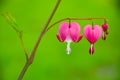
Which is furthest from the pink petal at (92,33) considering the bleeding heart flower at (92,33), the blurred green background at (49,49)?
the blurred green background at (49,49)

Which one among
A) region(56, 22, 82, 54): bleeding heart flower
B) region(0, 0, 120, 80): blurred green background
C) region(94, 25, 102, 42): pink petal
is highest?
region(56, 22, 82, 54): bleeding heart flower

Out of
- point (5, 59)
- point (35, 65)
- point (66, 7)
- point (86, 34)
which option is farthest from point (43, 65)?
point (86, 34)

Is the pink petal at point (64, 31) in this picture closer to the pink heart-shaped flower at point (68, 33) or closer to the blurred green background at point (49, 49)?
the pink heart-shaped flower at point (68, 33)

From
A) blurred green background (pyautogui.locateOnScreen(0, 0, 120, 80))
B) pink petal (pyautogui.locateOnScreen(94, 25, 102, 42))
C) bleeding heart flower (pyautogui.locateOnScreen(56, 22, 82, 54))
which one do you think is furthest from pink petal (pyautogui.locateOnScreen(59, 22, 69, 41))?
blurred green background (pyautogui.locateOnScreen(0, 0, 120, 80))

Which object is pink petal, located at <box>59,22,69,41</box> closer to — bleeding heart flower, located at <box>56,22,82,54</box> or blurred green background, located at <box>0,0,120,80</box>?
bleeding heart flower, located at <box>56,22,82,54</box>

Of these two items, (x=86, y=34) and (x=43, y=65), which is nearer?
(x=86, y=34)

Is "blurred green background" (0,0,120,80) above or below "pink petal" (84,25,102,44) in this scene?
below

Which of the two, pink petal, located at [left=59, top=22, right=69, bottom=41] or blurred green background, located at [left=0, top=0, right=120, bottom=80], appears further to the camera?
blurred green background, located at [left=0, top=0, right=120, bottom=80]

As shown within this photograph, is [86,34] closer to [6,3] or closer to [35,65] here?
[35,65]
